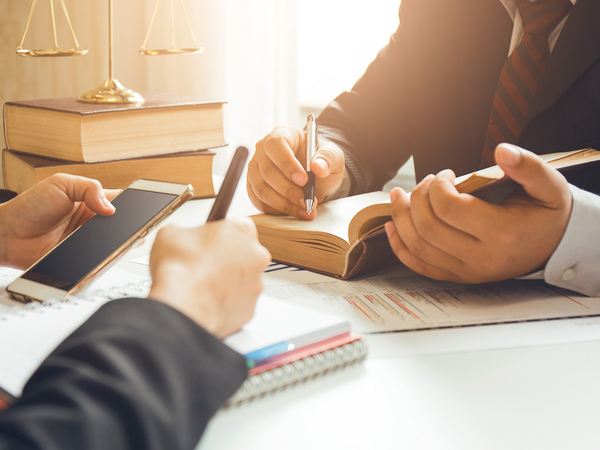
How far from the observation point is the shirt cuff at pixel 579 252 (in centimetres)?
57

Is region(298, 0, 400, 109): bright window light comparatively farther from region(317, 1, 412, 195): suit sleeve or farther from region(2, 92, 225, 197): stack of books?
region(2, 92, 225, 197): stack of books

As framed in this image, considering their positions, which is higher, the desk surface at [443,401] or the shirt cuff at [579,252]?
the shirt cuff at [579,252]

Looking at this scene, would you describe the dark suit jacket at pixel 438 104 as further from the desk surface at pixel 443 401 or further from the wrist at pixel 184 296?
the wrist at pixel 184 296

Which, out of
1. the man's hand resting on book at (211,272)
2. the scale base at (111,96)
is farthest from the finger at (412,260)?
the scale base at (111,96)

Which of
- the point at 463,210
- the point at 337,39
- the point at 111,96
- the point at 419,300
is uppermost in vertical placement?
the point at 337,39

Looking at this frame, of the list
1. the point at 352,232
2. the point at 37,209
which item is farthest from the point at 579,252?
the point at 37,209

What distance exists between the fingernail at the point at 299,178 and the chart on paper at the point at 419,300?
0.59 ft

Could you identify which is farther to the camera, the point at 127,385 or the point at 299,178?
the point at 299,178

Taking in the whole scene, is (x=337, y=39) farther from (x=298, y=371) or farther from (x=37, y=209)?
(x=298, y=371)

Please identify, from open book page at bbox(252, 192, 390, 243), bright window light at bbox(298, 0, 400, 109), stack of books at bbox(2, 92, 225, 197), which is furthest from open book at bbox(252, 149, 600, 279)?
bright window light at bbox(298, 0, 400, 109)

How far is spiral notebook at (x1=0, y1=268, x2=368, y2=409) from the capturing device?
366mm

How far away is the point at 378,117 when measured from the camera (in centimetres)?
123

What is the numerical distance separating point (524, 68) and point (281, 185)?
495 mm

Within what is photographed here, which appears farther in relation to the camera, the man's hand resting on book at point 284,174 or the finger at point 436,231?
the man's hand resting on book at point 284,174
